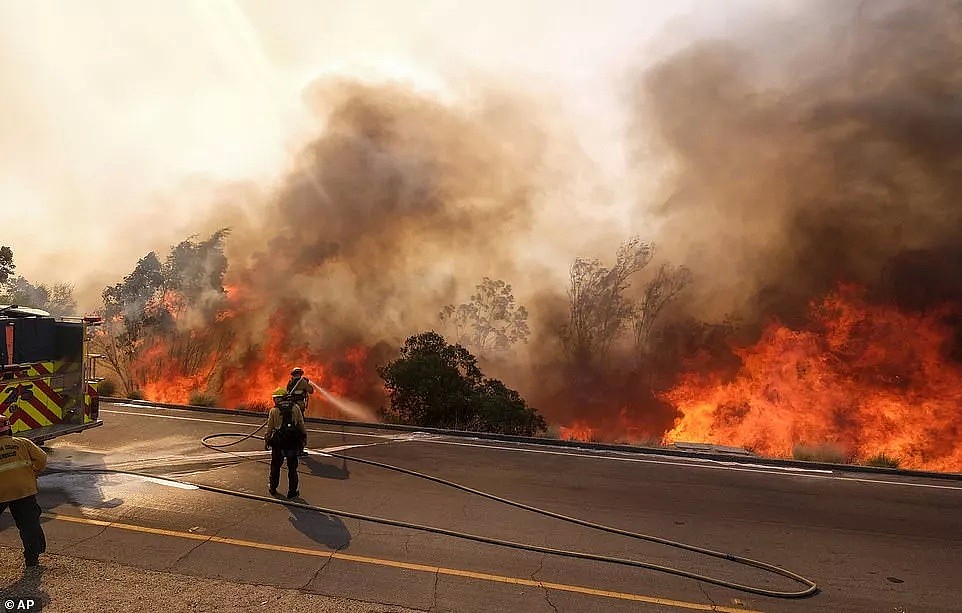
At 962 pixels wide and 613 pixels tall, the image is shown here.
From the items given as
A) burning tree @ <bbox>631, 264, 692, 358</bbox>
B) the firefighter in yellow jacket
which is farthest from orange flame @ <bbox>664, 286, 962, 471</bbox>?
the firefighter in yellow jacket

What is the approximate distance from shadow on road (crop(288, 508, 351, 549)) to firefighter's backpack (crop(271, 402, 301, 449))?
33.3 inches

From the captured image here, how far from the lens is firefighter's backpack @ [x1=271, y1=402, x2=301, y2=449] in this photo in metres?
7.11

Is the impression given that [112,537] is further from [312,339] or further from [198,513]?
[312,339]

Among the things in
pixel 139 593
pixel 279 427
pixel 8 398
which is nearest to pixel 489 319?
pixel 279 427

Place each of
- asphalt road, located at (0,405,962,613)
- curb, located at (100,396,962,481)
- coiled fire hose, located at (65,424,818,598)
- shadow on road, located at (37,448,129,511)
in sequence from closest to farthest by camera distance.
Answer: asphalt road, located at (0,405,962,613), coiled fire hose, located at (65,424,818,598), shadow on road, located at (37,448,129,511), curb, located at (100,396,962,481)

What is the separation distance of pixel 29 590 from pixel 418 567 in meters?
3.20

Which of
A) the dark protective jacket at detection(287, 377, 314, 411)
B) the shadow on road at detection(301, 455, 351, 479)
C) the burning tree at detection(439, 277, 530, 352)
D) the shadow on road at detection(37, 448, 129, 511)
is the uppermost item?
the burning tree at detection(439, 277, 530, 352)

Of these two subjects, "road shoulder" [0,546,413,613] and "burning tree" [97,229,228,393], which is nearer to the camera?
"road shoulder" [0,546,413,613]

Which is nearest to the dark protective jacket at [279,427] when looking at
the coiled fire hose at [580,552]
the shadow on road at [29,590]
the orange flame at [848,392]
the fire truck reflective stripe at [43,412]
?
the coiled fire hose at [580,552]

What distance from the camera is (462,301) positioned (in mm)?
25828

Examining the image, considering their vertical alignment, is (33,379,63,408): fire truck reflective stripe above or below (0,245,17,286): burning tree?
below

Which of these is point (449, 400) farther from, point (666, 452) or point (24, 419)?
point (24, 419)

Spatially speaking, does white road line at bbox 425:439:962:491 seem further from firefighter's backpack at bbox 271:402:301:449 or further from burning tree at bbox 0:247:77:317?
burning tree at bbox 0:247:77:317

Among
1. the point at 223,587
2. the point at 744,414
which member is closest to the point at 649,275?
the point at 744,414
